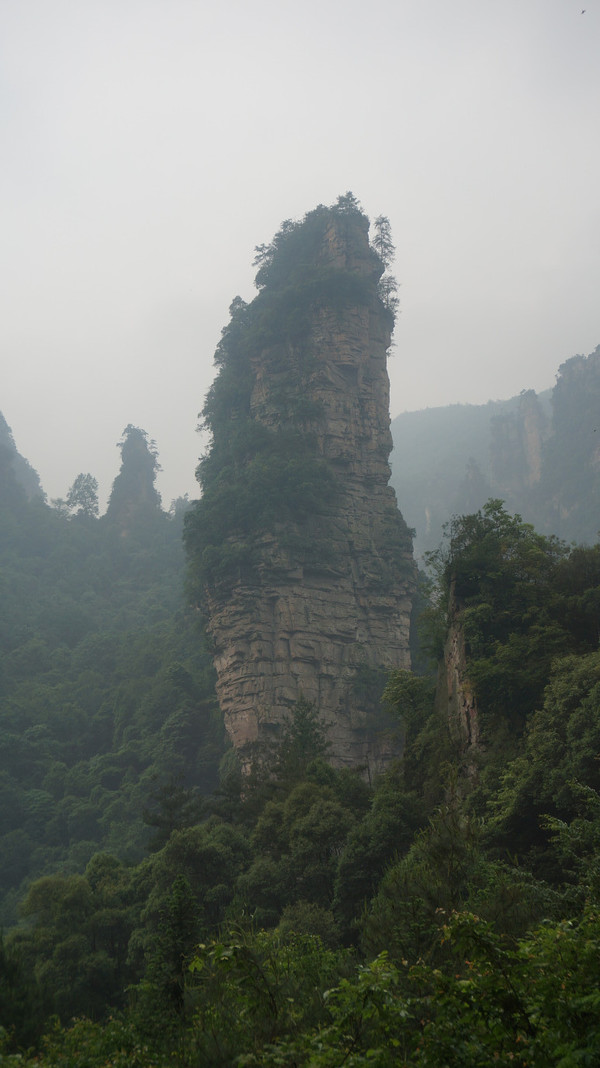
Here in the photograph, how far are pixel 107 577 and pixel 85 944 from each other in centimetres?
4951

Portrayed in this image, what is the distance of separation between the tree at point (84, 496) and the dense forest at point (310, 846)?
24.8m

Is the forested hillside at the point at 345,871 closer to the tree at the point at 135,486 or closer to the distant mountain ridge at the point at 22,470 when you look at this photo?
the tree at the point at 135,486

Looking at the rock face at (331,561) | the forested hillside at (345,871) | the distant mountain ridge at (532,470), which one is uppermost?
the distant mountain ridge at (532,470)

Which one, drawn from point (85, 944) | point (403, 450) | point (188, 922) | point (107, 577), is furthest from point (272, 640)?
point (403, 450)

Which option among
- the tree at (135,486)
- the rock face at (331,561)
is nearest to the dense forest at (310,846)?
the rock face at (331,561)

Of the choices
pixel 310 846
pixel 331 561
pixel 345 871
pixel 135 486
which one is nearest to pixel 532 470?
pixel 135 486

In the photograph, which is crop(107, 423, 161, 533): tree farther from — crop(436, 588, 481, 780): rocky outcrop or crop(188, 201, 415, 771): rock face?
crop(436, 588, 481, 780): rocky outcrop

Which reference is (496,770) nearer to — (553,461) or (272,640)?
(272,640)

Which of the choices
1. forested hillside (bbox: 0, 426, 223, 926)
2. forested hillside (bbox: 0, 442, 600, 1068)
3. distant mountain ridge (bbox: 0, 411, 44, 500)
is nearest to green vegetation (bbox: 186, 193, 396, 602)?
forested hillside (bbox: 0, 426, 223, 926)

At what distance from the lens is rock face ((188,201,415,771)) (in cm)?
3931

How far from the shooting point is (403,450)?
142m

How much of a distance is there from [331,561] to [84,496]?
144 feet

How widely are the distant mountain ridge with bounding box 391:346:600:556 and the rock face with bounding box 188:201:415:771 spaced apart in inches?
1049

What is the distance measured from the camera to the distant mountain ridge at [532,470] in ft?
263
